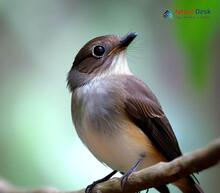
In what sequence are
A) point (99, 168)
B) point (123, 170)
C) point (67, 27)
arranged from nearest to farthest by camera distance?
point (123, 170) < point (99, 168) < point (67, 27)

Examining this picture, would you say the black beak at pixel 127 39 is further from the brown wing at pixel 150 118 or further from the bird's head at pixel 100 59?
the brown wing at pixel 150 118

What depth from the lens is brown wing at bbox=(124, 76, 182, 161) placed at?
3229 mm

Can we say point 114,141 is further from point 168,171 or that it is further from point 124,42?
point 168,171

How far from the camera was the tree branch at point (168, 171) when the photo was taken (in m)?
2.07

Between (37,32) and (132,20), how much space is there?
85 centimetres

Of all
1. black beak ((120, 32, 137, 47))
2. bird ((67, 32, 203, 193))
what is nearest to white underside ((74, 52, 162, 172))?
bird ((67, 32, 203, 193))

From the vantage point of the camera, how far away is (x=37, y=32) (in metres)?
4.51

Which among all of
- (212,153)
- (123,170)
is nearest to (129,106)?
(123,170)

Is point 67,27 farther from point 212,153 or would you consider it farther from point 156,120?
point 212,153

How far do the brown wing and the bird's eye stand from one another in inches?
8.1

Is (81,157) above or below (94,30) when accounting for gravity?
below

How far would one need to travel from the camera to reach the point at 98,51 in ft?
11.4

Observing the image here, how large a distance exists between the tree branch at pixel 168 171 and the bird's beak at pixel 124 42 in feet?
2.66

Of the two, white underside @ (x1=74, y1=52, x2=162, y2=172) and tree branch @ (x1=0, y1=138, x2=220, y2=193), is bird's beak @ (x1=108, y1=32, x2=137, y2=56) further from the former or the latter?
tree branch @ (x1=0, y1=138, x2=220, y2=193)
